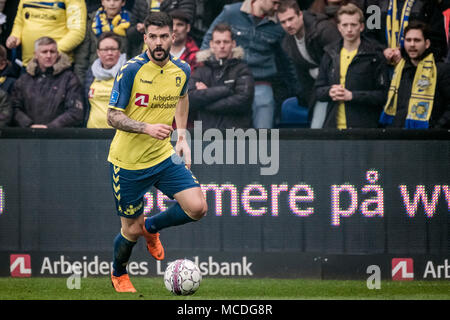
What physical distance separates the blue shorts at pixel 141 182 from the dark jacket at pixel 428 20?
11.4ft

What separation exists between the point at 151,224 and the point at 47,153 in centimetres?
205

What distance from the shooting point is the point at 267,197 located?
9797 millimetres

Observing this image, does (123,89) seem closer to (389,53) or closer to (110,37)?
(110,37)

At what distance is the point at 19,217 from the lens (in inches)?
390

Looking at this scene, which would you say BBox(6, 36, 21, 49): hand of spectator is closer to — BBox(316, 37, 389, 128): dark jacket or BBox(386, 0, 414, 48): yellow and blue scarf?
BBox(316, 37, 389, 128): dark jacket

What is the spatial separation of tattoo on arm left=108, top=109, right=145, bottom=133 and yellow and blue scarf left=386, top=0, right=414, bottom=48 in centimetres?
402

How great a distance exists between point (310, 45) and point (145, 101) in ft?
10.3

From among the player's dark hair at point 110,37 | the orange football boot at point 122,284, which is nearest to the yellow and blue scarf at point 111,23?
the player's dark hair at point 110,37

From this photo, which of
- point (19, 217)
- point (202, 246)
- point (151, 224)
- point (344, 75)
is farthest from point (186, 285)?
point (344, 75)

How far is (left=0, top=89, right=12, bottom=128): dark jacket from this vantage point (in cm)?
1039

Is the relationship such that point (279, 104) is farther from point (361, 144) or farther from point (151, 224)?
point (151, 224)

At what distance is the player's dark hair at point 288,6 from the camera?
34.6 ft

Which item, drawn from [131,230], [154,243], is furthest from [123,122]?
[154,243]

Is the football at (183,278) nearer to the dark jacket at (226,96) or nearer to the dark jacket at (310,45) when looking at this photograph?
the dark jacket at (226,96)
